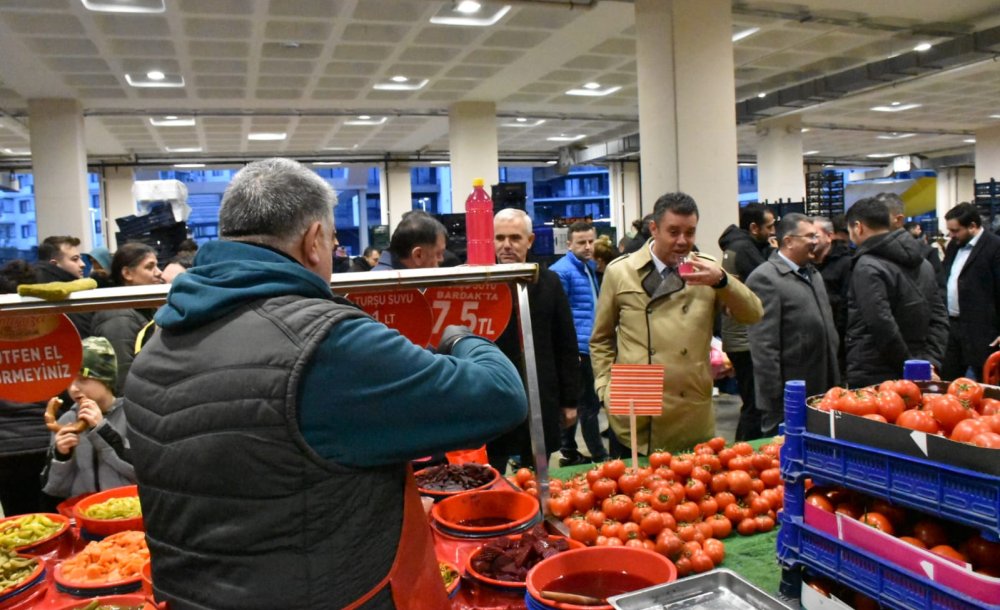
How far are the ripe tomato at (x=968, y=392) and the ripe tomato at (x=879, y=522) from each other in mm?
314

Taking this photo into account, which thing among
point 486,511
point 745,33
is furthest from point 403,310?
point 745,33

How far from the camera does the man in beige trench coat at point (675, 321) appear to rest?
307 cm

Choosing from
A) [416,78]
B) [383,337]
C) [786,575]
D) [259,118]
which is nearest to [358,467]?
[383,337]

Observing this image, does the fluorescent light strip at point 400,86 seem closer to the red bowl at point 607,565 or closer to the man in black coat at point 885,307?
the man in black coat at point 885,307

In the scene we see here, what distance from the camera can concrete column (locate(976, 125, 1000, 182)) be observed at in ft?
54.5


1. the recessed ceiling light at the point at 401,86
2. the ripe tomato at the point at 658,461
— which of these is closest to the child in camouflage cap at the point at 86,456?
the ripe tomato at the point at 658,461

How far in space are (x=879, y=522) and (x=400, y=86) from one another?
10244 mm

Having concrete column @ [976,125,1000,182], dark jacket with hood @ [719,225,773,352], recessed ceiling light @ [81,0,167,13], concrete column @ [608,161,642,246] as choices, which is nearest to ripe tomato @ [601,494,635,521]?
dark jacket with hood @ [719,225,773,352]

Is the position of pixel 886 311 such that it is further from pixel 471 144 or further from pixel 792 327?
pixel 471 144

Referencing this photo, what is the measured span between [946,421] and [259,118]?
12.6 meters

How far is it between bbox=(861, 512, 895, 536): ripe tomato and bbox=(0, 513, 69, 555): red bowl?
2064mm

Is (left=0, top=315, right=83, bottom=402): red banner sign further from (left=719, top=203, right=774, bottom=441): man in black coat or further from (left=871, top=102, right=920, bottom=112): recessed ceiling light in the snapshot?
(left=871, top=102, right=920, bottom=112): recessed ceiling light

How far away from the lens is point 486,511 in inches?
84.7

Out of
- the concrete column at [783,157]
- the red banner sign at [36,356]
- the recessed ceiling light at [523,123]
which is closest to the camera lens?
the red banner sign at [36,356]
